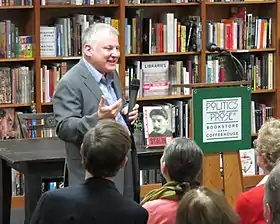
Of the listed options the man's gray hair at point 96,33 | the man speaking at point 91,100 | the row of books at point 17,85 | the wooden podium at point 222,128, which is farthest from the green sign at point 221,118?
the row of books at point 17,85

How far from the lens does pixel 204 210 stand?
225 centimetres

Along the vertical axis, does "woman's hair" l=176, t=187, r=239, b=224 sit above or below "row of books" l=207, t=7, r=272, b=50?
below

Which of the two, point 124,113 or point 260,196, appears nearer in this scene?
point 260,196

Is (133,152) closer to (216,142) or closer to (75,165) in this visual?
(75,165)

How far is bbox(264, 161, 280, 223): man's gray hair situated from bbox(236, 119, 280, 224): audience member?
2.09ft

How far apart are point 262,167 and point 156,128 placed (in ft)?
5.05

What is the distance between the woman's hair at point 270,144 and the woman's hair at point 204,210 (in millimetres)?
938

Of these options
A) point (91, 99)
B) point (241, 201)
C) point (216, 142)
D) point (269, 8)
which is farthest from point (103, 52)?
point (269, 8)

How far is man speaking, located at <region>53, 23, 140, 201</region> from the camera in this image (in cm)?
378

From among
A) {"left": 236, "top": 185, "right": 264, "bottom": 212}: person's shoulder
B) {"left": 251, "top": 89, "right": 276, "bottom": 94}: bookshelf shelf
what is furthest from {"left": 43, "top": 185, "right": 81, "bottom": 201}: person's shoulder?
{"left": 251, "top": 89, "right": 276, "bottom": 94}: bookshelf shelf

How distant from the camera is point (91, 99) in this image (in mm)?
3904

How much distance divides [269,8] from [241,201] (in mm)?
4250

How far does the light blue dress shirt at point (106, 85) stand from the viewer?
3.98 meters

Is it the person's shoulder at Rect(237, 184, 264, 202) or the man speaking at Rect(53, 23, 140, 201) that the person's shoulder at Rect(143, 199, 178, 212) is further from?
the man speaking at Rect(53, 23, 140, 201)
